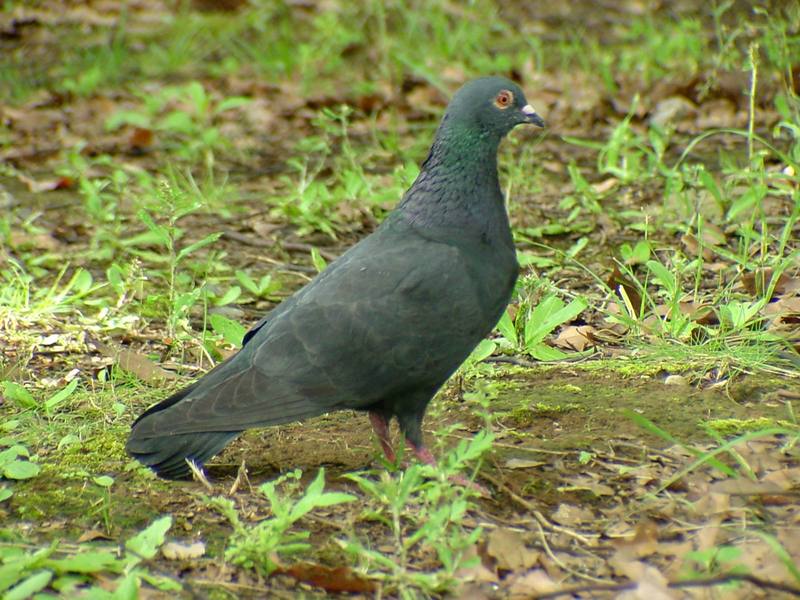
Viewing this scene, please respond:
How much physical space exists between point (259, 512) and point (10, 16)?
21.4 feet

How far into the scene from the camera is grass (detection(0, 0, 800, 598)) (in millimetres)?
3326

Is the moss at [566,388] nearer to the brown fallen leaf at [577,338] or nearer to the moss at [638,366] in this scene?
the moss at [638,366]

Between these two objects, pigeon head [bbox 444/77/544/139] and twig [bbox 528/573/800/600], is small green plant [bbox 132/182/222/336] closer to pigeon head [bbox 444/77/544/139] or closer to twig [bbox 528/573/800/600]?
pigeon head [bbox 444/77/544/139]

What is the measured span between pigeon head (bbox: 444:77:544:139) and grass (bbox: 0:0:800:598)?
76 centimetres

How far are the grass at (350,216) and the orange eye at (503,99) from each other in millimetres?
793

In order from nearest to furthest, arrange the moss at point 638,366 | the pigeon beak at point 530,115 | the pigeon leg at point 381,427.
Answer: the pigeon leg at point 381,427 → the pigeon beak at point 530,115 → the moss at point 638,366

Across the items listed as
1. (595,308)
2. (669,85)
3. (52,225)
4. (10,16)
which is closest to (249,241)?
(52,225)

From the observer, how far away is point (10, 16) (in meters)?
8.71

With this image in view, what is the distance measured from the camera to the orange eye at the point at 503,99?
3.97 metres

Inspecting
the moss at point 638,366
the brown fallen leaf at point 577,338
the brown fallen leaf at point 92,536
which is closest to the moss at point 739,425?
the moss at point 638,366

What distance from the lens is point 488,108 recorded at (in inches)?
155

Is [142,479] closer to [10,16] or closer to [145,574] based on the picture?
[145,574]

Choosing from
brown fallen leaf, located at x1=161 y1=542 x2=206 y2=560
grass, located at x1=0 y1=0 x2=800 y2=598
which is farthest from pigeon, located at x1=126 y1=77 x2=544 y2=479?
brown fallen leaf, located at x1=161 y1=542 x2=206 y2=560

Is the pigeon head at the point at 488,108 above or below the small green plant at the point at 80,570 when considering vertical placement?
above
